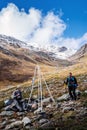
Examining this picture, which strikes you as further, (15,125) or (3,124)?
(3,124)

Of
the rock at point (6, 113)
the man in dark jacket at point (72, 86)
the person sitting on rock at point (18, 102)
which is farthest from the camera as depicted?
the man in dark jacket at point (72, 86)

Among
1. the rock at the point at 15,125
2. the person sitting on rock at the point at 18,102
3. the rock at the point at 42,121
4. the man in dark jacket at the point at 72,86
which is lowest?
the rock at the point at 15,125

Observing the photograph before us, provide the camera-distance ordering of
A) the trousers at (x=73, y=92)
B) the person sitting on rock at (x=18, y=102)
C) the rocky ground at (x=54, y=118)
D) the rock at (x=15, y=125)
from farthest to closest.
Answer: the trousers at (x=73, y=92), the person sitting on rock at (x=18, y=102), the rock at (x=15, y=125), the rocky ground at (x=54, y=118)

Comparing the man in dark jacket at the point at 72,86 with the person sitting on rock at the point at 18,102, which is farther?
the man in dark jacket at the point at 72,86

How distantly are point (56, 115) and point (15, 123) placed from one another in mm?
3134

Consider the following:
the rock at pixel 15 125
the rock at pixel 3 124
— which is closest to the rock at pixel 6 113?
the rock at pixel 3 124

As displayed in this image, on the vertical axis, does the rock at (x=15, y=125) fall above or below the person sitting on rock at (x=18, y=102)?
below

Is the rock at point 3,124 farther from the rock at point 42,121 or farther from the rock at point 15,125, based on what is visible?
the rock at point 42,121

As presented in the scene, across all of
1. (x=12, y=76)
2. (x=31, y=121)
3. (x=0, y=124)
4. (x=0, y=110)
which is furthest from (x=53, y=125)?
(x=12, y=76)

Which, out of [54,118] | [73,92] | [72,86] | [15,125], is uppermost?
[72,86]

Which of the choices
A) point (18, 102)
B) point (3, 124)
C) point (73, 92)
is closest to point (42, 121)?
point (3, 124)

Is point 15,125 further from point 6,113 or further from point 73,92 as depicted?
point 73,92

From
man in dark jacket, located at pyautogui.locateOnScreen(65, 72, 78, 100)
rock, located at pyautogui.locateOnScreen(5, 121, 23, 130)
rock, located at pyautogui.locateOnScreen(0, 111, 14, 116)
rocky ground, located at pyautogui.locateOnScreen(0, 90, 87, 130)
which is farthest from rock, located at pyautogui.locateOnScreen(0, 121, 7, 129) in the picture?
man in dark jacket, located at pyautogui.locateOnScreen(65, 72, 78, 100)

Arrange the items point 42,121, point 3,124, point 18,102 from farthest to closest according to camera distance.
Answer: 1. point 18,102
2. point 3,124
3. point 42,121
